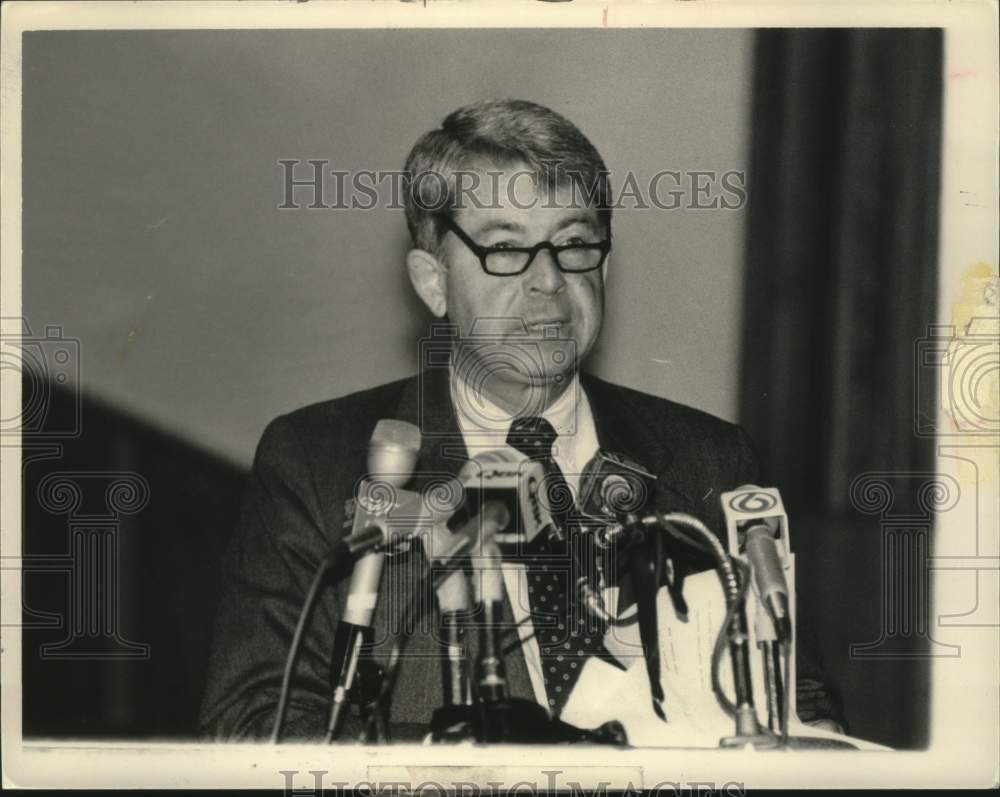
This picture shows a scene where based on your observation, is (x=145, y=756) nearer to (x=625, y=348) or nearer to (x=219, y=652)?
(x=219, y=652)

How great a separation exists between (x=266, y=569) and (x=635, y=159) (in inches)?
33.7

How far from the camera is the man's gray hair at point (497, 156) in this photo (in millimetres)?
1820

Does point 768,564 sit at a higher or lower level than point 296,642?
higher

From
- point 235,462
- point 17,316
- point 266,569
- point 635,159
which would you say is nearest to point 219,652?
point 266,569

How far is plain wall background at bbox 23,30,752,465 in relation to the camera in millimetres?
1844

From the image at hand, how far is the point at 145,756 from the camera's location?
1.82 metres

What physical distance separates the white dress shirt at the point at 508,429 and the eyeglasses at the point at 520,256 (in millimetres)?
173

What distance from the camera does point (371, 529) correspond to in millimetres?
1775
